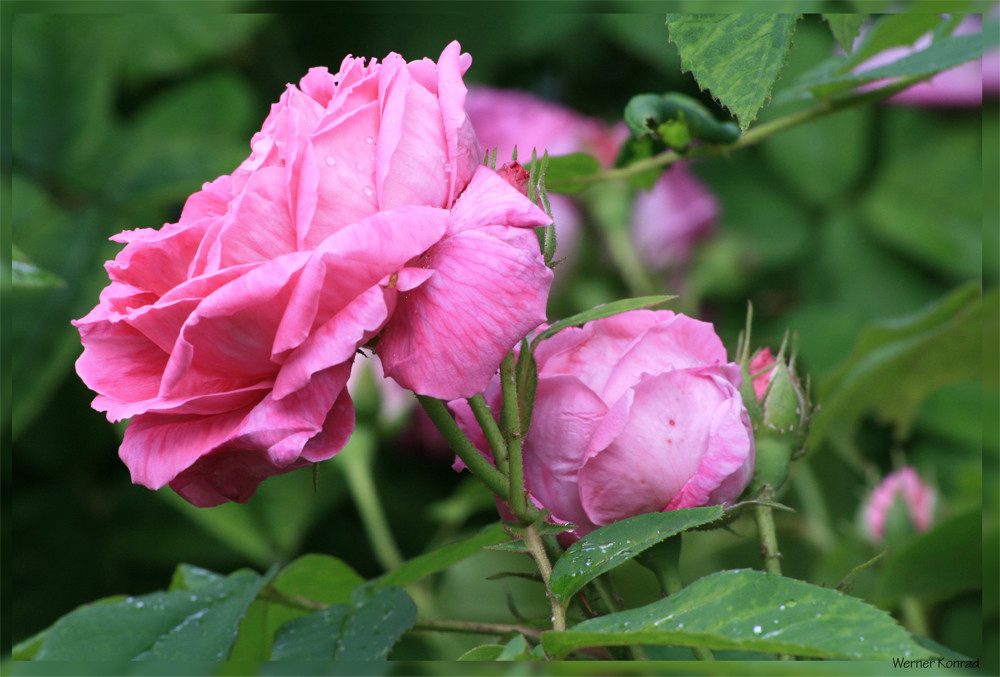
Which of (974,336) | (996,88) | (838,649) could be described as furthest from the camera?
(996,88)

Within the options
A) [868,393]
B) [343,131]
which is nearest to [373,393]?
[868,393]

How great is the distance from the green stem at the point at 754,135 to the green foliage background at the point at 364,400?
7.3 inches

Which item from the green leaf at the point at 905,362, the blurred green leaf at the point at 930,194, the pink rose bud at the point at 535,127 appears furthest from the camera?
the blurred green leaf at the point at 930,194

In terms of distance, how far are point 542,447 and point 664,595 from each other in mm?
54

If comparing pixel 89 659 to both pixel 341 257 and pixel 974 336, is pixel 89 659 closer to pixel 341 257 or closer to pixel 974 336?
Answer: pixel 341 257

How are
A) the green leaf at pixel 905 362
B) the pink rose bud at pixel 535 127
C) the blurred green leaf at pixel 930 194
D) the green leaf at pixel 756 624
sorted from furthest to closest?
the blurred green leaf at pixel 930 194, the pink rose bud at pixel 535 127, the green leaf at pixel 905 362, the green leaf at pixel 756 624

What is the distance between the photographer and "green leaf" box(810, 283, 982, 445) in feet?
1.49

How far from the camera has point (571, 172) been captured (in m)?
0.36

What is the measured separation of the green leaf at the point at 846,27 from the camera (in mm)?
311

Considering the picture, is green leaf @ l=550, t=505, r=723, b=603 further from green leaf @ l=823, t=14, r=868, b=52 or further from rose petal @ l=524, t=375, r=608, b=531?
green leaf @ l=823, t=14, r=868, b=52

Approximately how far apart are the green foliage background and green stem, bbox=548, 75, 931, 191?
0.61 feet

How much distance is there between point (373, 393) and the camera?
0.66 metres

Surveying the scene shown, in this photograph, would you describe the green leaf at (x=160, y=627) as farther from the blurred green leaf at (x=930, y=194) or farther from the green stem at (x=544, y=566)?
the blurred green leaf at (x=930, y=194)

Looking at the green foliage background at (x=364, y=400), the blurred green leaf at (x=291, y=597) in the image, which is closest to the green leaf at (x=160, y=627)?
the blurred green leaf at (x=291, y=597)
